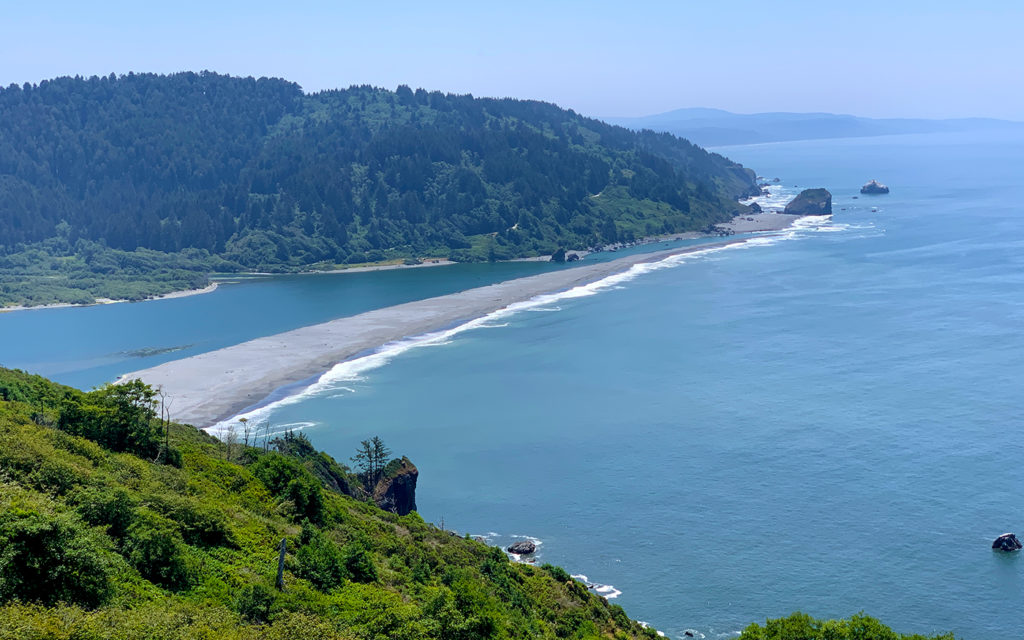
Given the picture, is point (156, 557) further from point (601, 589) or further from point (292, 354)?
point (292, 354)

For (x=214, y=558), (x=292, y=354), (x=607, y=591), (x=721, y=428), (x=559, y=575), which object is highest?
(x=214, y=558)

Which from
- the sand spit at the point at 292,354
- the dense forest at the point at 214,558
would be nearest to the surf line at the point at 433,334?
the sand spit at the point at 292,354

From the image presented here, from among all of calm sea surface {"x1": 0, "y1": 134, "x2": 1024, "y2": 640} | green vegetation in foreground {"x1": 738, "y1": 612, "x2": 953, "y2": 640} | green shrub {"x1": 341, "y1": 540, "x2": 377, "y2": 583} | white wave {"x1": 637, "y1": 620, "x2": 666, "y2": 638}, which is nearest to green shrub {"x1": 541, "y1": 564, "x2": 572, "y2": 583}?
white wave {"x1": 637, "y1": 620, "x2": 666, "y2": 638}

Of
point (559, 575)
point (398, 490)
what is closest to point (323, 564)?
point (559, 575)

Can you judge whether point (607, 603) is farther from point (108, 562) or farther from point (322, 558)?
point (108, 562)

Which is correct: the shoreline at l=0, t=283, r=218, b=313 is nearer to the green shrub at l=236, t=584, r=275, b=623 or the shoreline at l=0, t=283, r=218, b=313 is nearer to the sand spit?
the sand spit

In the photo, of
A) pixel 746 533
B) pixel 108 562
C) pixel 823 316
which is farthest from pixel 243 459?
pixel 823 316
